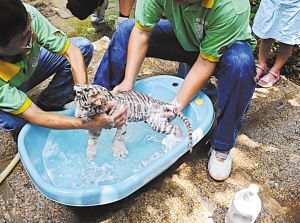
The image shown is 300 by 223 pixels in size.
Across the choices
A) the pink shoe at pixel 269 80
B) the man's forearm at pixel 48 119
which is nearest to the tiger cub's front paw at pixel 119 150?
the man's forearm at pixel 48 119

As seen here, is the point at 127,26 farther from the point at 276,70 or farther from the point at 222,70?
the point at 276,70

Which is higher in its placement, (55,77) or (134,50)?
(134,50)

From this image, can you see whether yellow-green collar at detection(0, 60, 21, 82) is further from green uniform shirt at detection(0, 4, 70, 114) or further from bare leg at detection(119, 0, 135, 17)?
bare leg at detection(119, 0, 135, 17)

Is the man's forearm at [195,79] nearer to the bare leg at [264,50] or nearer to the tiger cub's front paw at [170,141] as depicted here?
the tiger cub's front paw at [170,141]

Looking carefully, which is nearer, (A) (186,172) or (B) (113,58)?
(A) (186,172)

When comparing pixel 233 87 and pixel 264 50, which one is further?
pixel 264 50

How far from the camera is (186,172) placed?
8.05 feet

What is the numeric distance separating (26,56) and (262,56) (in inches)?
88.6

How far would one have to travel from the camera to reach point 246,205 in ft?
6.21

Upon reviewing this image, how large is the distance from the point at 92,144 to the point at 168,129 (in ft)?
1.69

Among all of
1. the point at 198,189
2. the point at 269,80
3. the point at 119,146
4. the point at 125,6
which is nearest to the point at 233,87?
the point at 198,189

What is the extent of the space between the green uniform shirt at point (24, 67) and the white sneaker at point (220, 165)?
4.11 ft

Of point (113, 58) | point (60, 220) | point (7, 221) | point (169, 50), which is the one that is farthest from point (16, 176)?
point (169, 50)

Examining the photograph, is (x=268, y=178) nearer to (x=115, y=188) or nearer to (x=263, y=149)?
(x=263, y=149)
